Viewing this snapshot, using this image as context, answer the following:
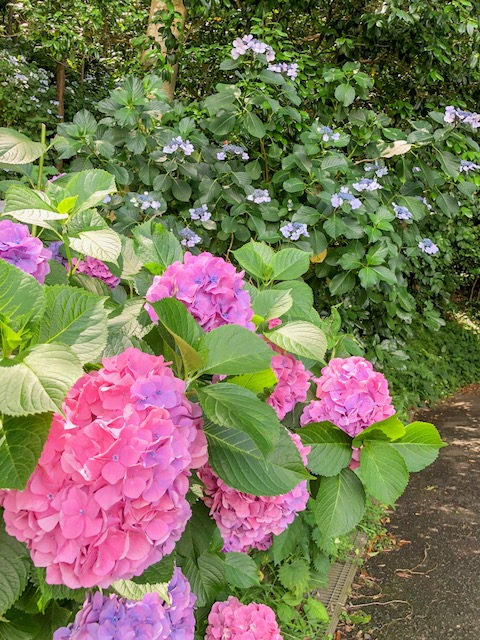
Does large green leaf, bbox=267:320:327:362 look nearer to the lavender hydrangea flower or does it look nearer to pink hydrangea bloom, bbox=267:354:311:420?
pink hydrangea bloom, bbox=267:354:311:420

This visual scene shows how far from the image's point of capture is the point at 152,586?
765mm

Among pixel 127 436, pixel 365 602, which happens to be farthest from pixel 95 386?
pixel 365 602

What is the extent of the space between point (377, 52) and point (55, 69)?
4.67m

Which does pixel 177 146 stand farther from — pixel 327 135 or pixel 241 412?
pixel 241 412

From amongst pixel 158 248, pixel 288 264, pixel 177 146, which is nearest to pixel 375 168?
pixel 177 146

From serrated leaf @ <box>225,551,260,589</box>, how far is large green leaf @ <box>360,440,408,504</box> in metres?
0.68

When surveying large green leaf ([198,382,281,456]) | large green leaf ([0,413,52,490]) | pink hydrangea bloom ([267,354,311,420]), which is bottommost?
pink hydrangea bloom ([267,354,311,420])

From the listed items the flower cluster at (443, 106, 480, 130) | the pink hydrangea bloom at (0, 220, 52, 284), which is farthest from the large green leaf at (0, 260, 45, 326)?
the flower cluster at (443, 106, 480, 130)

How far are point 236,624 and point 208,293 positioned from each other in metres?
0.96

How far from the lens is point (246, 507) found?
90 centimetres

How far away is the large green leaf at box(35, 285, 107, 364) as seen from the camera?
27.0 inches

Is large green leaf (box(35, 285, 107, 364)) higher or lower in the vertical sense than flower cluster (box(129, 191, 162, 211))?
higher

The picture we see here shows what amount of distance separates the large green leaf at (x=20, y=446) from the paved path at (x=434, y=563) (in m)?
2.65

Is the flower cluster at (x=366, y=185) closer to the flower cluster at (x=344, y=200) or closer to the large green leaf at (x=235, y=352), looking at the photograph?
the flower cluster at (x=344, y=200)
